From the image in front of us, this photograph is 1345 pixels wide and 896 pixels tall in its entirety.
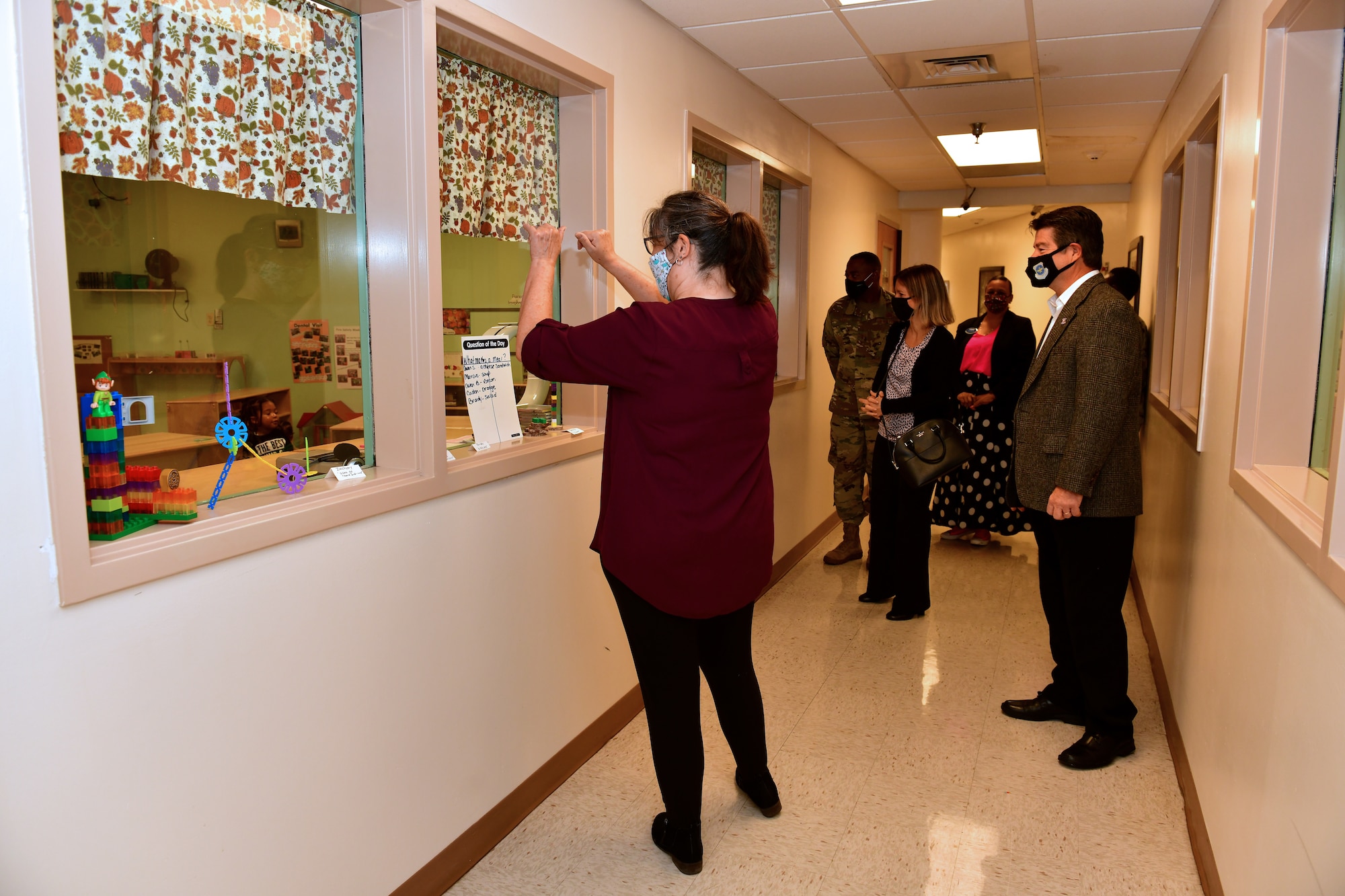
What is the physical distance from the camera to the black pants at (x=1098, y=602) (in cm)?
272

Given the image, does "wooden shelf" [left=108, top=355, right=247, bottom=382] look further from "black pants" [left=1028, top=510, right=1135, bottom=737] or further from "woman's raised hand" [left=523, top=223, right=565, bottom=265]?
"black pants" [left=1028, top=510, right=1135, bottom=737]

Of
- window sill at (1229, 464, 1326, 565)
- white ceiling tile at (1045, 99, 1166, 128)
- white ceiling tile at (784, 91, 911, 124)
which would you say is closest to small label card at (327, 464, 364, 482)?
window sill at (1229, 464, 1326, 565)

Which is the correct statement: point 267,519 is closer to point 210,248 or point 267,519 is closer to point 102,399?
point 102,399

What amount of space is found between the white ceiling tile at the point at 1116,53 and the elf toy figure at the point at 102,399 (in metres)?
3.33

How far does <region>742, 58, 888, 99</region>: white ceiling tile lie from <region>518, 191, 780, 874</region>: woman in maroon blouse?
2.11 metres

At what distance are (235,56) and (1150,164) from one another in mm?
4952

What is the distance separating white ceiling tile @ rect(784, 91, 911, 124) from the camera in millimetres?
4423

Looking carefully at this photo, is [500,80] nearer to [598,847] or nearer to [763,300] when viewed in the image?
[763,300]

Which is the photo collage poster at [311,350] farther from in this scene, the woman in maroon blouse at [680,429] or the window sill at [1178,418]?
the window sill at [1178,418]

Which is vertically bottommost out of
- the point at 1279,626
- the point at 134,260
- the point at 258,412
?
the point at 1279,626

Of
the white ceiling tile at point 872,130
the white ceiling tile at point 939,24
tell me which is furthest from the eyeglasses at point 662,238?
the white ceiling tile at point 872,130

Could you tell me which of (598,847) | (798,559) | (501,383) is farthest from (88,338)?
(798,559)

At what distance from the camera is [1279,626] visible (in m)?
1.79

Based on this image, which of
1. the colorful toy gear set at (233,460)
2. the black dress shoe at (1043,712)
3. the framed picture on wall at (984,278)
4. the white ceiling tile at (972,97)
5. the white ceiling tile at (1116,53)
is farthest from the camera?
the framed picture on wall at (984,278)
